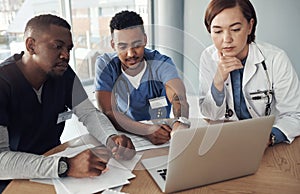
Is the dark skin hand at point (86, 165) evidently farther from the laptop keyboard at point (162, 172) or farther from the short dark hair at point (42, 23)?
the short dark hair at point (42, 23)

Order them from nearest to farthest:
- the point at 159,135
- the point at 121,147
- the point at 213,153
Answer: the point at 213,153, the point at 121,147, the point at 159,135

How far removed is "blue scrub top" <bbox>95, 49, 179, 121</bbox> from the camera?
145 centimetres

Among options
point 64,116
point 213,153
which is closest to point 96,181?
point 213,153

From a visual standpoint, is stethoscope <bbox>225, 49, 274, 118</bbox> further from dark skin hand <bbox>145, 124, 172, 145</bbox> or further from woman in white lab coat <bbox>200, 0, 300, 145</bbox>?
dark skin hand <bbox>145, 124, 172, 145</bbox>

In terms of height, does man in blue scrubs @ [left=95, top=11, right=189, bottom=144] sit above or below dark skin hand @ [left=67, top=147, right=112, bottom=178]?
above

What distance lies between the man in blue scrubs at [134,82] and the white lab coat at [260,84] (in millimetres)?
126

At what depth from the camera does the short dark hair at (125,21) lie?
138cm

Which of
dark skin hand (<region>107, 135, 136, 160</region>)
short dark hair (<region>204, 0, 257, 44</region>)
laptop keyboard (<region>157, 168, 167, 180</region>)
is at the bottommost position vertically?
laptop keyboard (<region>157, 168, 167, 180</region>)

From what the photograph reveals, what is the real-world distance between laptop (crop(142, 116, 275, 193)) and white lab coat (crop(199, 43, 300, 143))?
0.49m

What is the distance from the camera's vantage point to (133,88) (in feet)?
4.73

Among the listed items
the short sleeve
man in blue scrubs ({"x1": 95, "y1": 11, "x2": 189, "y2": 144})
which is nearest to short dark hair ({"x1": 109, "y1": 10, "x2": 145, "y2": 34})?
man in blue scrubs ({"x1": 95, "y1": 11, "x2": 189, "y2": 144})

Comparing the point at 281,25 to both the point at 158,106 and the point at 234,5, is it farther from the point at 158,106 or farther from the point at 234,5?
the point at 158,106

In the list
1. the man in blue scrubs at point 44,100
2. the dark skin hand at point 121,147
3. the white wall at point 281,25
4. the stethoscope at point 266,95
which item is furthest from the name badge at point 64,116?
the white wall at point 281,25

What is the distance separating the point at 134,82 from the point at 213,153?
0.68 metres
